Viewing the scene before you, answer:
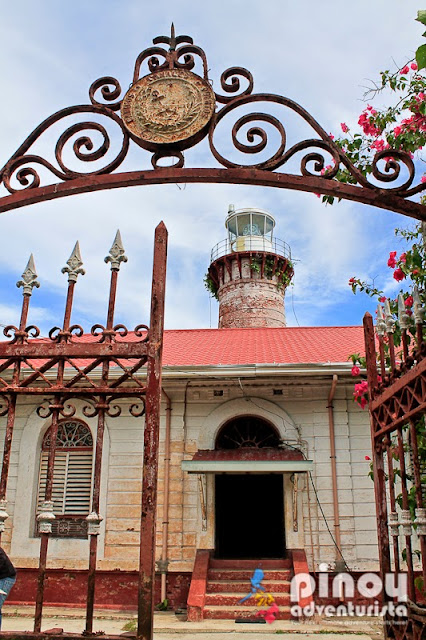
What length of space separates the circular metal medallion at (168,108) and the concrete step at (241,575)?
26.1 feet

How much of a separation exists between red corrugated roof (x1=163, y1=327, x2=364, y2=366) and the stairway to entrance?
12.0 ft

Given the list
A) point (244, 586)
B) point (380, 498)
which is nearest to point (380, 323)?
point (380, 498)

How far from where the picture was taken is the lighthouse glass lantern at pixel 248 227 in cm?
2609

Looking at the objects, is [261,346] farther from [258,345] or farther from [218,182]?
[218,182]

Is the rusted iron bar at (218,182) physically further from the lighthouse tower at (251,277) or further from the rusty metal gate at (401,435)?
the lighthouse tower at (251,277)

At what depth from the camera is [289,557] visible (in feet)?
33.5

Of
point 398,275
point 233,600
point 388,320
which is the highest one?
point 398,275

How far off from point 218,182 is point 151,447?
1.85 m

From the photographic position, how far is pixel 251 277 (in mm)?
24828

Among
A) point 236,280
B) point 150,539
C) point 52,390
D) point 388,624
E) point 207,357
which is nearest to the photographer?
point 150,539

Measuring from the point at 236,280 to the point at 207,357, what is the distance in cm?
1260

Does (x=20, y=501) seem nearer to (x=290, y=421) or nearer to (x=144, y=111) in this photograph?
(x=290, y=421)

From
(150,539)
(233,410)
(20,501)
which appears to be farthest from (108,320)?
(20,501)

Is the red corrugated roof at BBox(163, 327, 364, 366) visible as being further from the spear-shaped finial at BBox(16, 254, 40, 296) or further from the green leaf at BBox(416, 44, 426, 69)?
the green leaf at BBox(416, 44, 426, 69)
